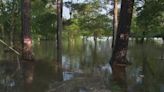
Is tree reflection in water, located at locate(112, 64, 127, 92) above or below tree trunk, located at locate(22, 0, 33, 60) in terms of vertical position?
below

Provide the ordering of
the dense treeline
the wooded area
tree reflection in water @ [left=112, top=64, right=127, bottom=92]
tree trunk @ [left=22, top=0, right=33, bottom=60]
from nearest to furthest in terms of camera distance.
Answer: tree reflection in water @ [left=112, top=64, right=127, bottom=92]
the wooded area
tree trunk @ [left=22, top=0, right=33, bottom=60]
the dense treeline

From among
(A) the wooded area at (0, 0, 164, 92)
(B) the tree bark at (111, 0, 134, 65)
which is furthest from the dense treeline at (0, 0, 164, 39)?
(B) the tree bark at (111, 0, 134, 65)

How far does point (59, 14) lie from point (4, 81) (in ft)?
49.5

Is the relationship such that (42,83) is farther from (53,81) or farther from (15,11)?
(15,11)

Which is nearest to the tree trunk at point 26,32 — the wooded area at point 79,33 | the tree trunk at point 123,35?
the wooded area at point 79,33

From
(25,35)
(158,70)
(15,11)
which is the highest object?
(15,11)

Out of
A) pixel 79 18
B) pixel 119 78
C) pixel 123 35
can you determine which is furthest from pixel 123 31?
pixel 79 18

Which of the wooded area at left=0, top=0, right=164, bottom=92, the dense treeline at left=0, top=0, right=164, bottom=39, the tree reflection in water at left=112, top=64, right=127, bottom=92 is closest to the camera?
the tree reflection in water at left=112, top=64, right=127, bottom=92

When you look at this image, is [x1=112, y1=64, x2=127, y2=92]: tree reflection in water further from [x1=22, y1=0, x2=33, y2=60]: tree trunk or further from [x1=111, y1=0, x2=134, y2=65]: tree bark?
[x1=22, y1=0, x2=33, y2=60]: tree trunk

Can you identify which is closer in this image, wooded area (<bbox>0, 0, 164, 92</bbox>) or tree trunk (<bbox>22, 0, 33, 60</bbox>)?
wooded area (<bbox>0, 0, 164, 92</bbox>)

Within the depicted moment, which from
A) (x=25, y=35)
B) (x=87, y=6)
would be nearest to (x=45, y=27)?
(x=87, y=6)

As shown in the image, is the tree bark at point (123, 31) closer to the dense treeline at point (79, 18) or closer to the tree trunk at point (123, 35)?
the tree trunk at point (123, 35)

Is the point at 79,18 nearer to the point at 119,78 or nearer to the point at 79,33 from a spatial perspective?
the point at 79,33

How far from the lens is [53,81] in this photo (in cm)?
1135
